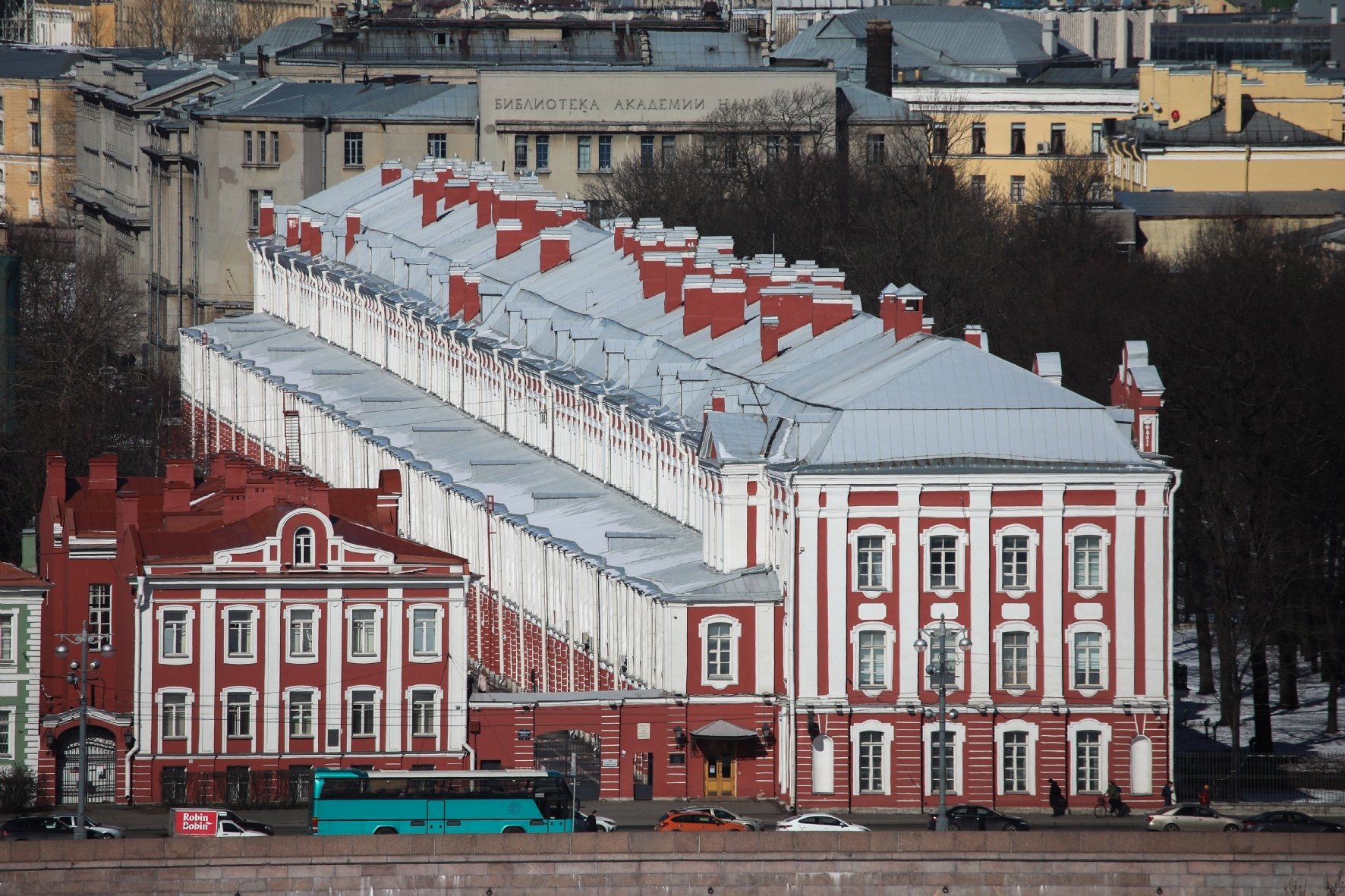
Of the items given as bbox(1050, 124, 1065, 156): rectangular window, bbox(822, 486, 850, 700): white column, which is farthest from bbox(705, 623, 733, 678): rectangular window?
bbox(1050, 124, 1065, 156): rectangular window

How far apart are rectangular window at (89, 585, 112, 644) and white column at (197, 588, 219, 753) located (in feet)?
17.8

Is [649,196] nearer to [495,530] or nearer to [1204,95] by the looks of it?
[1204,95]

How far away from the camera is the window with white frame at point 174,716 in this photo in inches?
2665

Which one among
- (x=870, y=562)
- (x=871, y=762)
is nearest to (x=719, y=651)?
(x=870, y=562)

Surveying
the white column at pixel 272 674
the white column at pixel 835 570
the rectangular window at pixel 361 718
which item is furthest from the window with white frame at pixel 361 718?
the white column at pixel 835 570

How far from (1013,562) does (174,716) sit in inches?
712

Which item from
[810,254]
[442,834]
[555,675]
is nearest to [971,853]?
[442,834]

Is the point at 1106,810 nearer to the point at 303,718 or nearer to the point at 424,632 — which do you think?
the point at 424,632

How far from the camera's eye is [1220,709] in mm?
80750

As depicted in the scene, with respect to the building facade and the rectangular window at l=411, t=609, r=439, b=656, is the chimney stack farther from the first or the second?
the building facade

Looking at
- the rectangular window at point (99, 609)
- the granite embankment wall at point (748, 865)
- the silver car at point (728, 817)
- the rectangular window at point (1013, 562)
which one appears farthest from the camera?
the rectangular window at point (99, 609)

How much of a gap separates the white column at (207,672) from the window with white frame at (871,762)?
13.7 metres

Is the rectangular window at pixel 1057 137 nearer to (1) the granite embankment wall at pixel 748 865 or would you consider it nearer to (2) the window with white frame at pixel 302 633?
(2) the window with white frame at pixel 302 633

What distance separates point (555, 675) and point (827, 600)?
1328 centimetres
